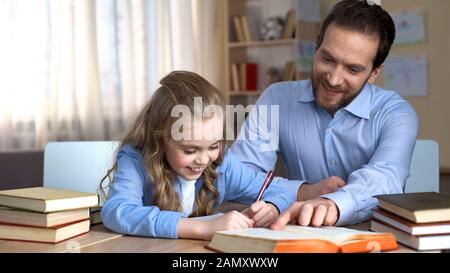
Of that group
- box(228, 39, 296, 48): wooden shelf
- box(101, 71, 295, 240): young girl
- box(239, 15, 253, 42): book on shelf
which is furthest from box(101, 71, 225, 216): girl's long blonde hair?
box(239, 15, 253, 42): book on shelf

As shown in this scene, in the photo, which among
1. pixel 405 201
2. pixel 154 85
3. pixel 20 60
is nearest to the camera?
pixel 405 201

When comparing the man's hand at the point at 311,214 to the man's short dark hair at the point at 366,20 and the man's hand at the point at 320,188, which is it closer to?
the man's hand at the point at 320,188

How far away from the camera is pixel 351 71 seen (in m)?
1.59

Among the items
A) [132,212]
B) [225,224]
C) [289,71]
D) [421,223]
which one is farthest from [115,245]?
[289,71]

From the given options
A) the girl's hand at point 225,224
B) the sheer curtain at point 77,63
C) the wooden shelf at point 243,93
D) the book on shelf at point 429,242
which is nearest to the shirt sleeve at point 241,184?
the girl's hand at point 225,224

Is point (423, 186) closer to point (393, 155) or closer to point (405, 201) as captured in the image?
point (393, 155)

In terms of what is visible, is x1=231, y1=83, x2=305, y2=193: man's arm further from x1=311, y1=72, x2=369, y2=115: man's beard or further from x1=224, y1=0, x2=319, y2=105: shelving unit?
x1=224, y1=0, x2=319, y2=105: shelving unit

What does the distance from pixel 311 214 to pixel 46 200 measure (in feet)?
1.61

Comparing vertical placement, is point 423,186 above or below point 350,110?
below

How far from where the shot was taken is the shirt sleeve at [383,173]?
3.91 ft

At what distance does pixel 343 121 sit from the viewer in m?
1.70

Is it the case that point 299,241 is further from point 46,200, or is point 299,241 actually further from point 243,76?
point 243,76
